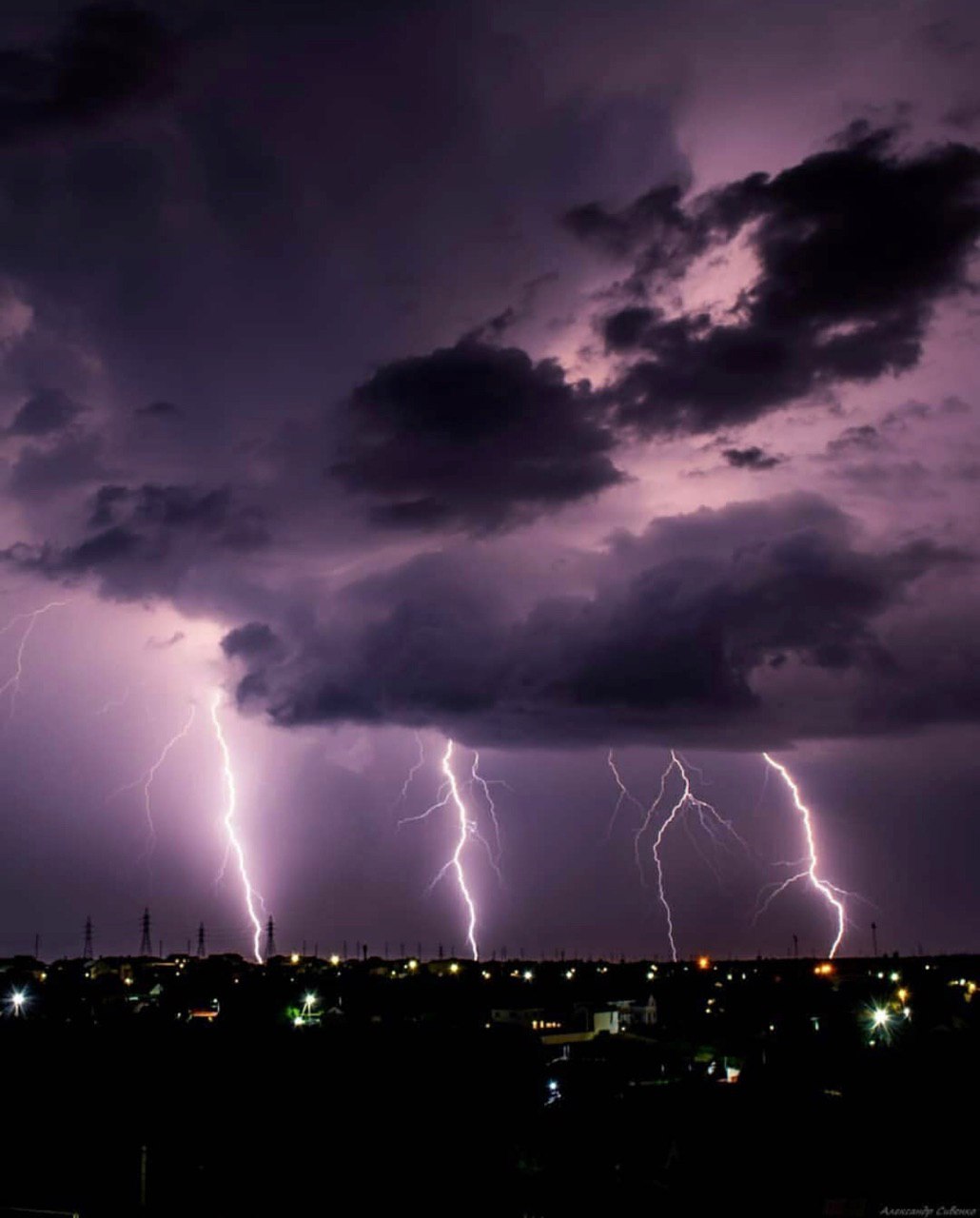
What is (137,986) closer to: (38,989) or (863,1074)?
(38,989)

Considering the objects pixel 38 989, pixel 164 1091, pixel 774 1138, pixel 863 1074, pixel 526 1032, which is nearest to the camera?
pixel 774 1138

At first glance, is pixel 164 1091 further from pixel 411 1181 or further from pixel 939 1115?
pixel 939 1115

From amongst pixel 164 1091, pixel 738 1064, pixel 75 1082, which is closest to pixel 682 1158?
pixel 164 1091

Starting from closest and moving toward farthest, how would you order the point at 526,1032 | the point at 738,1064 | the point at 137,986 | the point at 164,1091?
the point at 164,1091, the point at 738,1064, the point at 526,1032, the point at 137,986

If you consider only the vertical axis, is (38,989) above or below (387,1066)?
above

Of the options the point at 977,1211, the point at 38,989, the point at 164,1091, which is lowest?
the point at 977,1211

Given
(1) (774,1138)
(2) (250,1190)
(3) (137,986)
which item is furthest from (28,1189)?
(3) (137,986)

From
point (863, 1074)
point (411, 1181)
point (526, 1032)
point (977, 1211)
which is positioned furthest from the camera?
point (526, 1032)

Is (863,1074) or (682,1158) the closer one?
(682,1158)

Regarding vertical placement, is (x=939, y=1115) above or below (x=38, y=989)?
below
